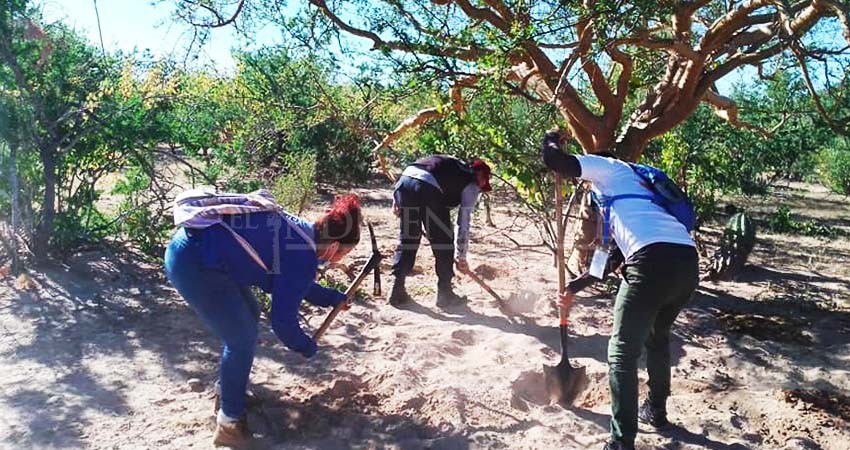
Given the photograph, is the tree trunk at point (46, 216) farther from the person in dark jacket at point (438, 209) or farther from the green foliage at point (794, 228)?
the green foliage at point (794, 228)

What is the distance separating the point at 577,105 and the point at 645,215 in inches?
113

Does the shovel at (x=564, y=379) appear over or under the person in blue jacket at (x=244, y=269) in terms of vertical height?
under

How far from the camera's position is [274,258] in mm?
2928

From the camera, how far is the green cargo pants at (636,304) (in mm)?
2992

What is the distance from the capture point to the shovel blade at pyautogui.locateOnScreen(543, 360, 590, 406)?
12.5 ft

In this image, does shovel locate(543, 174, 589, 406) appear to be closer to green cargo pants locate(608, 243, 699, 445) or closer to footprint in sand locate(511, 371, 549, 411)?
footprint in sand locate(511, 371, 549, 411)

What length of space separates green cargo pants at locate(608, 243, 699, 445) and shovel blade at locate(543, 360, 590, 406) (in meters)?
0.71

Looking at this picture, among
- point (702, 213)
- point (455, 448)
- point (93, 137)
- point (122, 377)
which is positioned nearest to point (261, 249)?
point (455, 448)

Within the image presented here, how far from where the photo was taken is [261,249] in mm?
2932

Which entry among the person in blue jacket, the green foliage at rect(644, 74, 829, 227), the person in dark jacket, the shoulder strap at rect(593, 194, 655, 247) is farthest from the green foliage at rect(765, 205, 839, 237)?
the person in blue jacket

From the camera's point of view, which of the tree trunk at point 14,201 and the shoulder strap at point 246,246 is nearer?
the shoulder strap at point 246,246

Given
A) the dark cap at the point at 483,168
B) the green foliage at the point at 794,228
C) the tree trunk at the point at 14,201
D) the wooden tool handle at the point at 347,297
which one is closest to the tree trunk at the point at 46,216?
the tree trunk at the point at 14,201

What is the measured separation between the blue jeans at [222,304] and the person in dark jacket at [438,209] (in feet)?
7.87

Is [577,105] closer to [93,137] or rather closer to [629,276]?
[629,276]
